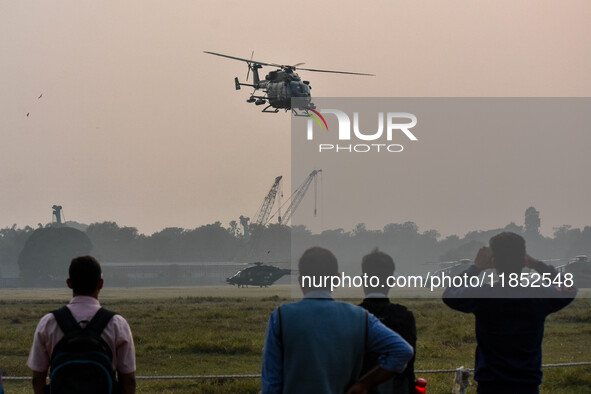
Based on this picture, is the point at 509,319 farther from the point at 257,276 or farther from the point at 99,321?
the point at 257,276

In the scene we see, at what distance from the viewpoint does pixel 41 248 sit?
4978 inches

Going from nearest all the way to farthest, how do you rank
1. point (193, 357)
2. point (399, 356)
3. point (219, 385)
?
point (399, 356) < point (219, 385) < point (193, 357)

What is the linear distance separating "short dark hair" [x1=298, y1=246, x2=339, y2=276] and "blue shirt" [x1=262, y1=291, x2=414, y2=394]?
0.37m

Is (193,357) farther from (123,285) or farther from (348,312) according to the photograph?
(123,285)

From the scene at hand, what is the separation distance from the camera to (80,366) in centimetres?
482

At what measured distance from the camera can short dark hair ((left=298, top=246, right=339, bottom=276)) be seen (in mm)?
4805

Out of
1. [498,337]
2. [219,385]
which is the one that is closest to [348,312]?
[498,337]

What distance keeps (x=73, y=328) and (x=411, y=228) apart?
38.5 meters

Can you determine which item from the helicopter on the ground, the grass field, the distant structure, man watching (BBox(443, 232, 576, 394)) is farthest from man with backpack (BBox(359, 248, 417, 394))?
the distant structure

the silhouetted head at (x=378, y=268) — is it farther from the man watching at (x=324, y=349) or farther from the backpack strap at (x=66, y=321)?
the backpack strap at (x=66, y=321)

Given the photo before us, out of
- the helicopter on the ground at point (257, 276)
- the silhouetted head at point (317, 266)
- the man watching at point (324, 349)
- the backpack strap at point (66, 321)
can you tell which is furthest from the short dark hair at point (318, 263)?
the helicopter on the ground at point (257, 276)

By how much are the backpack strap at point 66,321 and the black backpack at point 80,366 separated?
2.1 inches

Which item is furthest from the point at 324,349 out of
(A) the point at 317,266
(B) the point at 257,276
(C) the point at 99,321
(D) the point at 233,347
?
(B) the point at 257,276

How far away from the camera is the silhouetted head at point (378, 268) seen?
584 centimetres
